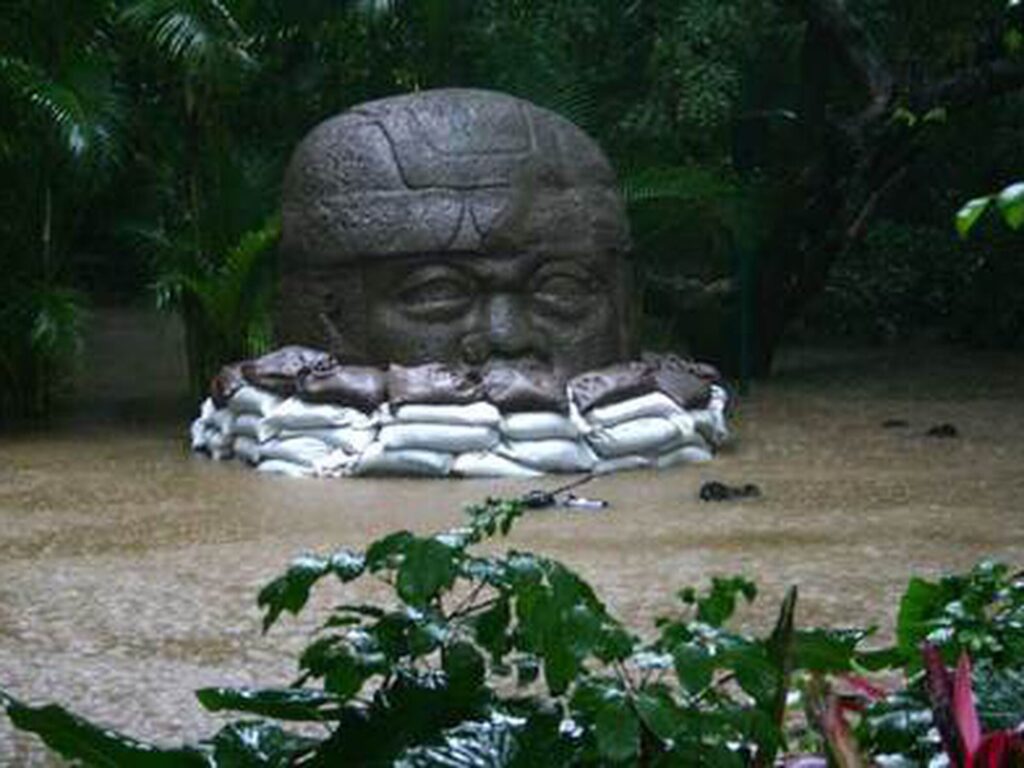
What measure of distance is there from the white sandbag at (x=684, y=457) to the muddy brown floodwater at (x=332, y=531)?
77 mm

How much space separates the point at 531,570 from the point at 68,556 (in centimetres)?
414

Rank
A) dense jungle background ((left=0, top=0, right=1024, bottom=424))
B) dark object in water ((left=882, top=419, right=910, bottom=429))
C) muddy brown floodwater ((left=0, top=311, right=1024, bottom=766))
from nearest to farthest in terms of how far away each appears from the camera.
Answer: muddy brown floodwater ((left=0, top=311, right=1024, bottom=766))
dark object in water ((left=882, top=419, right=910, bottom=429))
dense jungle background ((left=0, top=0, right=1024, bottom=424))

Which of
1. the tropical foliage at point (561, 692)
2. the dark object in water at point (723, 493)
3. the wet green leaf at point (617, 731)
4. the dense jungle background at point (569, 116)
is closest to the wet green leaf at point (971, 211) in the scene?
the tropical foliage at point (561, 692)

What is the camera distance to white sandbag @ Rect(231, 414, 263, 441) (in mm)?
8086

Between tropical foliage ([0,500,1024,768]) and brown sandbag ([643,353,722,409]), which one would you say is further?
brown sandbag ([643,353,722,409])

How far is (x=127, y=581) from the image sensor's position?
5465 millimetres

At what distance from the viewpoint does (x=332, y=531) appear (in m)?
6.33

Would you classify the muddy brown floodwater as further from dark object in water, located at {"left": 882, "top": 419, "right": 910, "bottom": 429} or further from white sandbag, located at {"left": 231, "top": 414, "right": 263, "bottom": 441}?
white sandbag, located at {"left": 231, "top": 414, "right": 263, "bottom": 441}

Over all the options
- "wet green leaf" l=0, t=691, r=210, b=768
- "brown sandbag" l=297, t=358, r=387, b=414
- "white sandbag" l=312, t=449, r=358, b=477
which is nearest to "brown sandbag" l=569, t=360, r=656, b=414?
"brown sandbag" l=297, t=358, r=387, b=414

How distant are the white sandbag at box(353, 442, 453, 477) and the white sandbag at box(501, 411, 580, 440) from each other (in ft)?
0.92

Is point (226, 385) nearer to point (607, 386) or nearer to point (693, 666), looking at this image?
point (607, 386)

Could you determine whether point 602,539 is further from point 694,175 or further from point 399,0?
point 399,0

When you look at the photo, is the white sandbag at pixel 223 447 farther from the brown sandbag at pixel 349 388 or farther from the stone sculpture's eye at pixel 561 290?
the stone sculpture's eye at pixel 561 290

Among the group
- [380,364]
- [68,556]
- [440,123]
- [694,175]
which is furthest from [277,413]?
[694,175]
